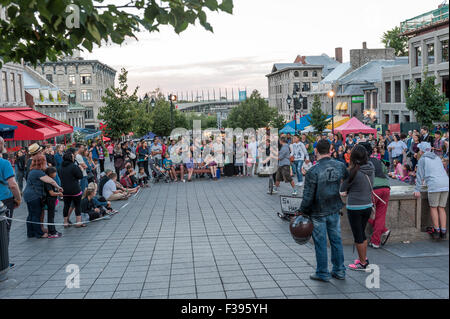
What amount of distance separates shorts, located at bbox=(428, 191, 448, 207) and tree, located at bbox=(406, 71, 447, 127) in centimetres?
2536

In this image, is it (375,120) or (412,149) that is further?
(375,120)

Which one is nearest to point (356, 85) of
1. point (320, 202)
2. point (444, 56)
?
point (444, 56)

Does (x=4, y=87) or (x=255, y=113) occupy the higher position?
(x=4, y=87)

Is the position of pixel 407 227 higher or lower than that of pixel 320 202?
lower

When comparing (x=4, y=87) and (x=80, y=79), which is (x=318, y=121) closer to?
(x=4, y=87)

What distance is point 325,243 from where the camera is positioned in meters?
6.23

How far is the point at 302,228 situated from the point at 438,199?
331 centimetres

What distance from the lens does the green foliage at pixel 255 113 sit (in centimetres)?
8456

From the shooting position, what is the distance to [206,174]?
22.3 meters

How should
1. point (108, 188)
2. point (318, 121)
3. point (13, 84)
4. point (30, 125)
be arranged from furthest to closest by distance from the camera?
point (318, 121)
point (13, 84)
point (30, 125)
point (108, 188)

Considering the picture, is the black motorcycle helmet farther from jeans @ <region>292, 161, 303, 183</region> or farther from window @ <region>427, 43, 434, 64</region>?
window @ <region>427, 43, 434, 64</region>

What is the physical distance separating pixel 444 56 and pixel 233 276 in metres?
31.9

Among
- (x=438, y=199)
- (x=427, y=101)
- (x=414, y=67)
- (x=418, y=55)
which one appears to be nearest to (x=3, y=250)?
(x=438, y=199)
